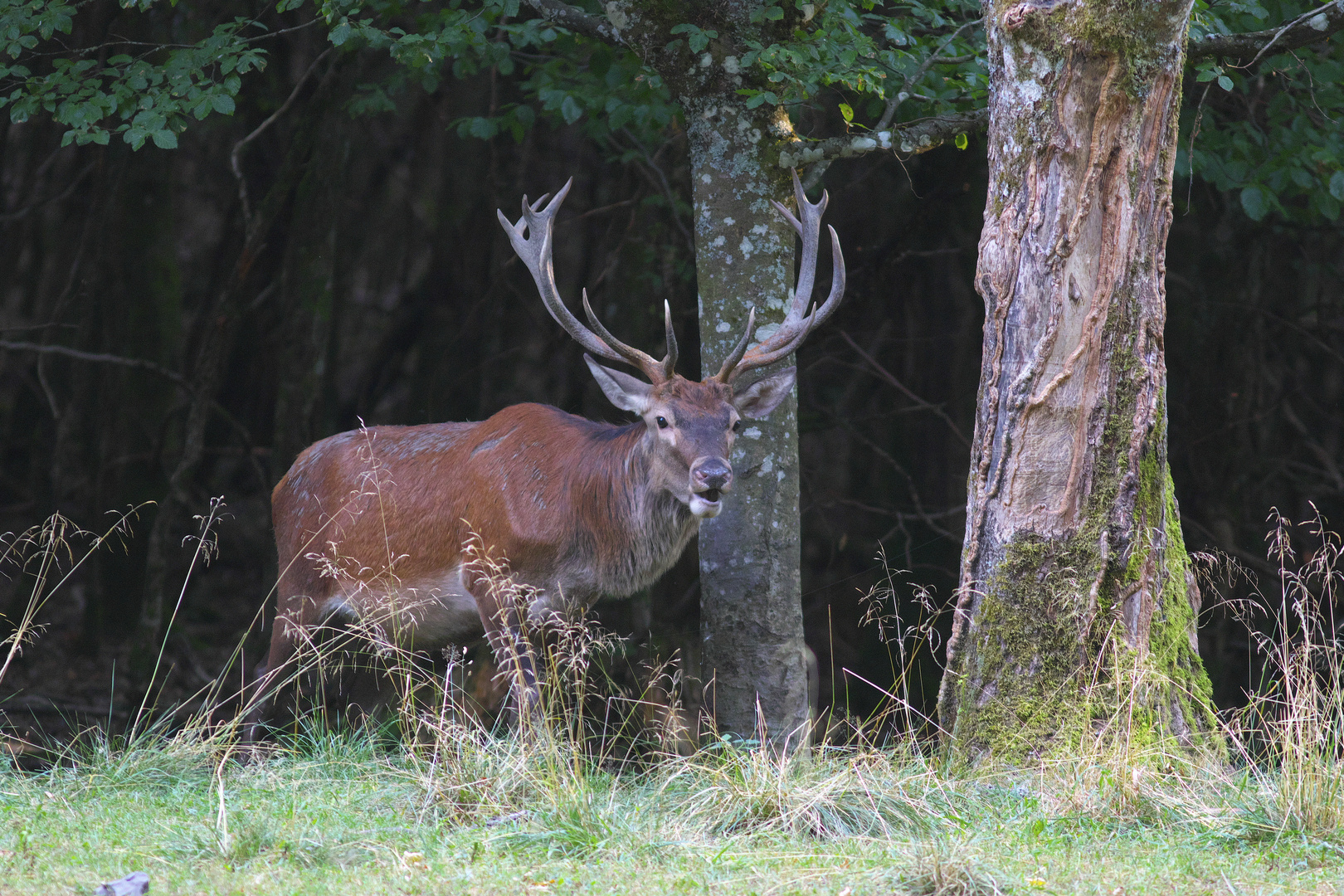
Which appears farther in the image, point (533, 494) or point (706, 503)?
point (533, 494)

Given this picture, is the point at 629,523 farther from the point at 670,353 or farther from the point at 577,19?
the point at 577,19

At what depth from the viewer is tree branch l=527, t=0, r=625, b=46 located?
6.17 metres

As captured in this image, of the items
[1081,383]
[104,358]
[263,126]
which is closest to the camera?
[1081,383]

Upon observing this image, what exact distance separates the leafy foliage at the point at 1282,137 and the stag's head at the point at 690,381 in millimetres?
2089

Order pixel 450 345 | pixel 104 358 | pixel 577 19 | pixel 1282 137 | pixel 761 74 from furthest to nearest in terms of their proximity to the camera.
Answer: pixel 450 345 → pixel 104 358 → pixel 1282 137 → pixel 577 19 → pixel 761 74

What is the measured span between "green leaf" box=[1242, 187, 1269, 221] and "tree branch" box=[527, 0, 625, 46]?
10.4 feet

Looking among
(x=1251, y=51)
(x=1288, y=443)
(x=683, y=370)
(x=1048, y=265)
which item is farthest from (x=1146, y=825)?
(x=1288, y=443)

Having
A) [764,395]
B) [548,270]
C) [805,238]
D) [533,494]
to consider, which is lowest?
[533,494]

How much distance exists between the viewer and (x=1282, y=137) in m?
7.02

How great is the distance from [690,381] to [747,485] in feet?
1.73

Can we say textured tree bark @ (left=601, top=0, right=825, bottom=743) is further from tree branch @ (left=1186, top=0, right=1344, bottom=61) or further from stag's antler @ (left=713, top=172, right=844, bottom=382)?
tree branch @ (left=1186, top=0, right=1344, bottom=61)

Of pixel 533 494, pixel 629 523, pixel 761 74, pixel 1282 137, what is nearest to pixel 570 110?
pixel 761 74

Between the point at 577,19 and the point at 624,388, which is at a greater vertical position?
the point at 577,19

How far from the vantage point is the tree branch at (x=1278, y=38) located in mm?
5453
